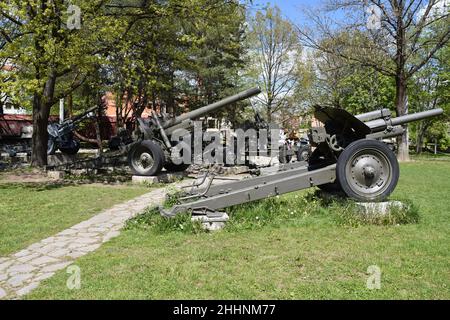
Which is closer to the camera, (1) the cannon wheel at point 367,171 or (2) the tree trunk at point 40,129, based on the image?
(1) the cannon wheel at point 367,171

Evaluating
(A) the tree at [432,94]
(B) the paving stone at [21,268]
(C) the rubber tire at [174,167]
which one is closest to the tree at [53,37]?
(C) the rubber tire at [174,167]

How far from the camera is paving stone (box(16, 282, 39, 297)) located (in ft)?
11.5

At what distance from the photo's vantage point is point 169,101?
25297 mm

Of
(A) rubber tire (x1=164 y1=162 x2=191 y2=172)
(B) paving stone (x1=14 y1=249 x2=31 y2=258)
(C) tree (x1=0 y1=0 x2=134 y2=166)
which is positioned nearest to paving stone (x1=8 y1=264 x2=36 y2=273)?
(B) paving stone (x1=14 y1=249 x2=31 y2=258)

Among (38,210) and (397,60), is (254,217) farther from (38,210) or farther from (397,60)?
(397,60)

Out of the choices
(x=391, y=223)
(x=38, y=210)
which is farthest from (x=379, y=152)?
(x=38, y=210)

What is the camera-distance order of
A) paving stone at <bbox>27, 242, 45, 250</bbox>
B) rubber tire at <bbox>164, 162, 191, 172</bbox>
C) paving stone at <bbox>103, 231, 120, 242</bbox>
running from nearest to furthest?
paving stone at <bbox>27, 242, 45, 250</bbox>, paving stone at <bbox>103, 231, 120, 242</bbox>, rubber tire at <bbox>164, 162, 191, 172</bbox>

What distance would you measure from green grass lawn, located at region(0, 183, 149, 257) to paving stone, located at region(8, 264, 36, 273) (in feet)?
1.79

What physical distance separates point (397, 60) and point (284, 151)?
23.1ft

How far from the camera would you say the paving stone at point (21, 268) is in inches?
162

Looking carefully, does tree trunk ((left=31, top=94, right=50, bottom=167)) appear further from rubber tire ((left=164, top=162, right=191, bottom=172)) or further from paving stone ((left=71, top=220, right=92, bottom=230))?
paving stone ((left=71, top=220, right=92, bottom=230))

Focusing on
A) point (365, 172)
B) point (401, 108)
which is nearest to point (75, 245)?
point (365, 172)

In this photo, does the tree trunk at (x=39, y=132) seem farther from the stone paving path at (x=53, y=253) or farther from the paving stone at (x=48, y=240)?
the paving stone at (x=48, y=240)

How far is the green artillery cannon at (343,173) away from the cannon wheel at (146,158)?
17.6 ft
